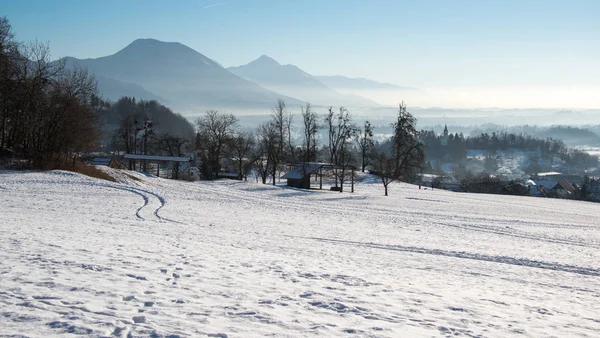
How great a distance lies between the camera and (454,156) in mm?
194250

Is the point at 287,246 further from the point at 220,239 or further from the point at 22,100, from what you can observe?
the point at 22,100

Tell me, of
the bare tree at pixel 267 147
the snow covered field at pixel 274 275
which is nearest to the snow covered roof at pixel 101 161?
the bare tree at pixel 267 147

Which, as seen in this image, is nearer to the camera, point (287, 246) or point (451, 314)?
point (451, 314)

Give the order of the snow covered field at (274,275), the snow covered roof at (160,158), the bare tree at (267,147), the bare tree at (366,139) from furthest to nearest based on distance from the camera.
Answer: the bare tree at (366,139), the bare tree at (267,147), the snow covered roof at (160,158), the snow covered field at (274,275)

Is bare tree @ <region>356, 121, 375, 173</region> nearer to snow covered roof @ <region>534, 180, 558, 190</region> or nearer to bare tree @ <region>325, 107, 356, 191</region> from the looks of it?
bare tree @ <region>325, 107, 356, 191</region>

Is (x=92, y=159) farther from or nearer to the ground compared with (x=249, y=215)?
farther from the ground

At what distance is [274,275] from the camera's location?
32.0ft

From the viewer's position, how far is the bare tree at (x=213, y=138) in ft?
191

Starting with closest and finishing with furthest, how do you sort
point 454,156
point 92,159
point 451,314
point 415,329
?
1. point 415,329
2. point 451,314
3. point 92,159
4. point 454,156

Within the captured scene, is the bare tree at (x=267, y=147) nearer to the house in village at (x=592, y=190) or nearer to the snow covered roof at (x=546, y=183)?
the house in village at (x=592, y=190)

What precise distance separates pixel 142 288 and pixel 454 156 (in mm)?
200025

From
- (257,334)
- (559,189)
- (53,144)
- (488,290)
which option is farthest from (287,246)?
(559,189)

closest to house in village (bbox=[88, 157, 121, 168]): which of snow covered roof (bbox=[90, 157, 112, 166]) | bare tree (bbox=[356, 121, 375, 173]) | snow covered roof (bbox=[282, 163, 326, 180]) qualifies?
snow covered roof (bbox=[90, 157, 112, 166])

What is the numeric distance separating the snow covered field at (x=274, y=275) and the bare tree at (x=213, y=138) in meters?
34.9
